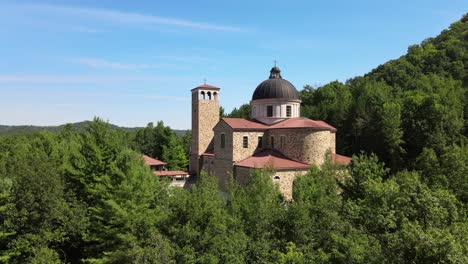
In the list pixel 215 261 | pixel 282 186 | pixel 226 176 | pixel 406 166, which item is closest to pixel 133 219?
pixel 215 261

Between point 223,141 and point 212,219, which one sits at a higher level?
point 223,141

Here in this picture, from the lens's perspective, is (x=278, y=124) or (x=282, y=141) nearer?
(x=282, y=141)

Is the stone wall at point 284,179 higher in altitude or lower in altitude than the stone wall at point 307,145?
lower

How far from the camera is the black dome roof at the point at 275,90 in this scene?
1490 inches


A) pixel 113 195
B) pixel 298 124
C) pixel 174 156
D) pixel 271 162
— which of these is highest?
pixel 298 124

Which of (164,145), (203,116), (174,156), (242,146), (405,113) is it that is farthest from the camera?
(164,145)

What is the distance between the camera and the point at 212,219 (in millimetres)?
15070

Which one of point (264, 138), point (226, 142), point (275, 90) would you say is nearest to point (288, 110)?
point (275, 90)

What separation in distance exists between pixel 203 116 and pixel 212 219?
87.7 ft

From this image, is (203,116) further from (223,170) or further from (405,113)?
(405,113)

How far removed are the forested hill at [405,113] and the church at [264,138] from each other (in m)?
5.64

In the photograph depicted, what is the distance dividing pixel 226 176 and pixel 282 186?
22.1 feet

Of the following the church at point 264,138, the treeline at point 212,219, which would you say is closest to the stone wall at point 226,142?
the church at point 264,138

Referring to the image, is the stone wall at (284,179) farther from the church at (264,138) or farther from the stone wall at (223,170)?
the stone wall at (223,170)
